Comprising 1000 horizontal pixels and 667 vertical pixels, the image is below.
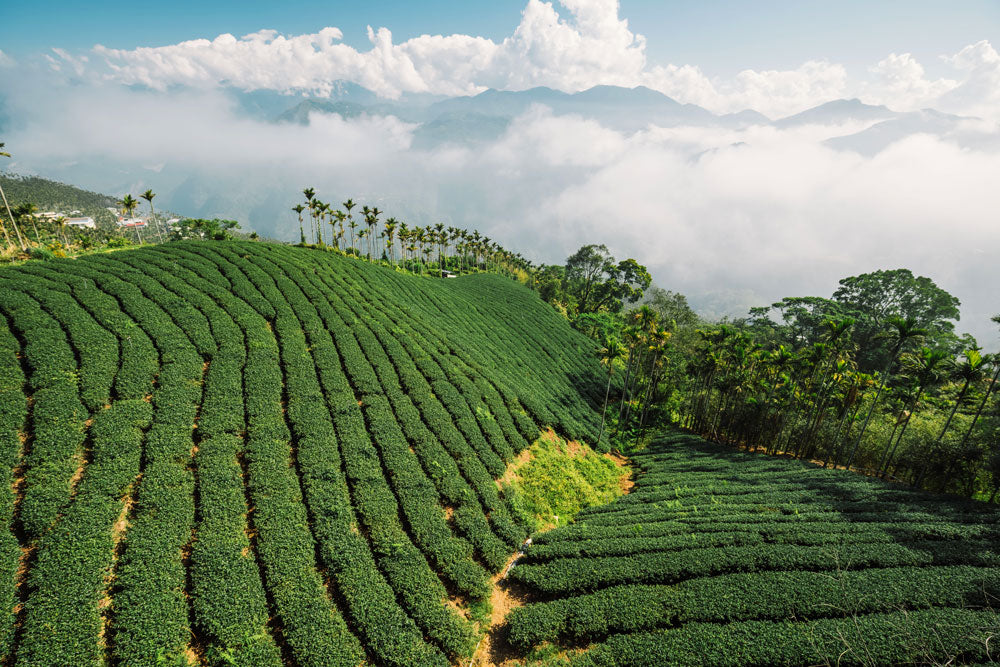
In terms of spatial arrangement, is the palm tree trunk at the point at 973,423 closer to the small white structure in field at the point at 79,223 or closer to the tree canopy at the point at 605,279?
the tree canopy at the point at 605,279

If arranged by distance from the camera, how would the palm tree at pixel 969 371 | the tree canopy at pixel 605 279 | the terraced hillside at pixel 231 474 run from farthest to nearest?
the tree canopy at pixel 605 279
the palm tree at pixel 969 371
the terraced hillside at pixel 231 474

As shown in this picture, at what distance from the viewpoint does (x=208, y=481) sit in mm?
19797

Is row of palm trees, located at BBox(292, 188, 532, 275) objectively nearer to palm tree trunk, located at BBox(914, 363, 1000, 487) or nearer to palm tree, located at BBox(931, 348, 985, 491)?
palm tree, located at BBox(931, 348, 985, 491)

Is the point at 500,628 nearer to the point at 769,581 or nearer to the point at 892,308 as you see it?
the point at 769,581

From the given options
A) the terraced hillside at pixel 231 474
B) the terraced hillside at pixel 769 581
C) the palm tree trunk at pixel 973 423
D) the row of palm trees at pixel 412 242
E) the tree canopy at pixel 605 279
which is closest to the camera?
the terraced hillside at pixel 231 474

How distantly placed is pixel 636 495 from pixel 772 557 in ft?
39.3

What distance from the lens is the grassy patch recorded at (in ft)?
93.6

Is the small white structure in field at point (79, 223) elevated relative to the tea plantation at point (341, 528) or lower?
lower

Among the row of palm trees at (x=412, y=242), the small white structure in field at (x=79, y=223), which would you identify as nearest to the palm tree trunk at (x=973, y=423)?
the row of palm trees at (x=412, y=242)

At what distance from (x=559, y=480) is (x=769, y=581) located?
15245mm

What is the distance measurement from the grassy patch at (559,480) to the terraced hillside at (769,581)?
6.46 feet

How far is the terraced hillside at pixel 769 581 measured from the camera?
54.2ft

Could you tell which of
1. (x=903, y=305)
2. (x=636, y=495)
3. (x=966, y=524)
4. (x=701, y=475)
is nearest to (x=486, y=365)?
(x=636, y=495)

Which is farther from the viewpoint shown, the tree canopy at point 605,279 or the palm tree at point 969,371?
the tree canopy at point 605,279
